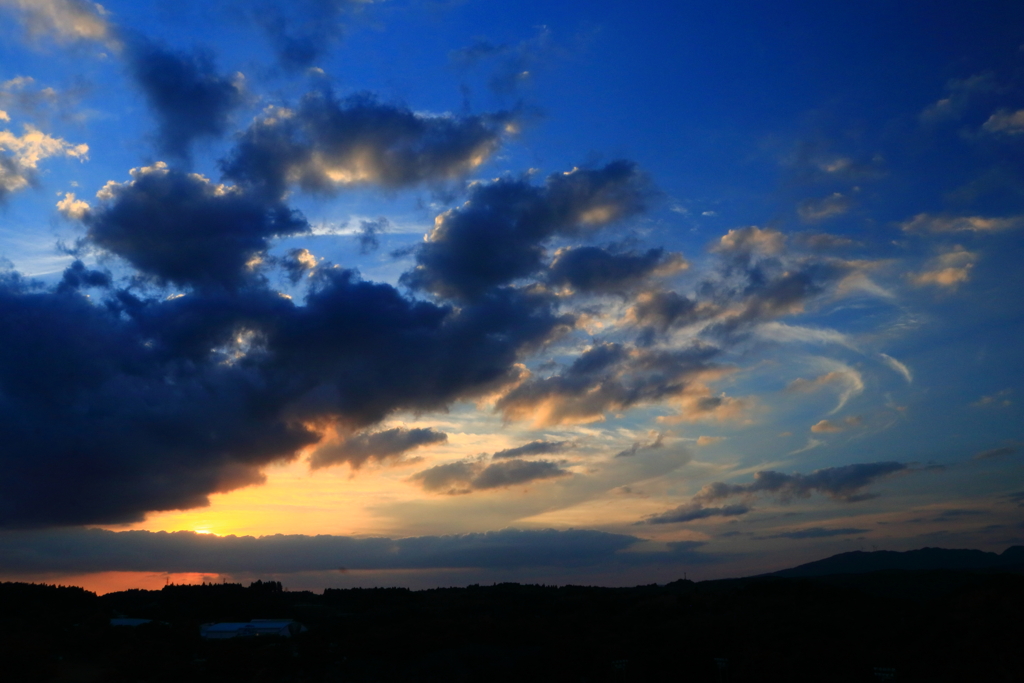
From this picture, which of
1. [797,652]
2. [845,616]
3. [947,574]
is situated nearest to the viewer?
[797,652]

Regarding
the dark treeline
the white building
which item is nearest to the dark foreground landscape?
the dark treeline

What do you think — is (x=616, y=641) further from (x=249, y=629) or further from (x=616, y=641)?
(x=249, y=629)

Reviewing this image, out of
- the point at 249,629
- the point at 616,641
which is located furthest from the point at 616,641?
the point at 249,629

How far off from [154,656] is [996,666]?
307ft

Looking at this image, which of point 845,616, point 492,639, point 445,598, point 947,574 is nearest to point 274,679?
point 492,639

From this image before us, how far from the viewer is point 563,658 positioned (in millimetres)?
81500

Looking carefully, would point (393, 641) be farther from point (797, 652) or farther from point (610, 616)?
point (797, 652)

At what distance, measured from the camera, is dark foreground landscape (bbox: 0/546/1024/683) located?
60219 mm

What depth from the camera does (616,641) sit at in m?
85.8

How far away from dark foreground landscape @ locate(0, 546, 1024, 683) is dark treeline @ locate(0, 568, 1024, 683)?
228 millimetres

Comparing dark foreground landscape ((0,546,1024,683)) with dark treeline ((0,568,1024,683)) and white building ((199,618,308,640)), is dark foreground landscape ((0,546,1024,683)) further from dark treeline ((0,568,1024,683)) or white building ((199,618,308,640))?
white building ((199,618,308,640))

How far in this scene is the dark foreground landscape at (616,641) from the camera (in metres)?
60.2

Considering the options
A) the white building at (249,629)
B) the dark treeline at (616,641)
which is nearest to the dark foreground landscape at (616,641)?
the dark treeline at (616,641)

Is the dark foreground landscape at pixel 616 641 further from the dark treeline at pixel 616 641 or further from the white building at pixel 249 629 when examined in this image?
the white building at pixel 249 629
